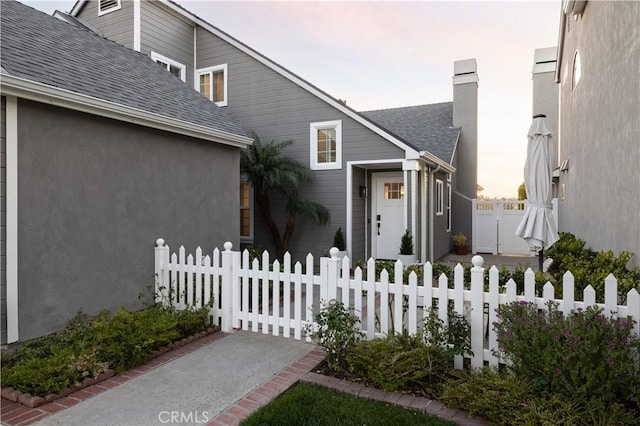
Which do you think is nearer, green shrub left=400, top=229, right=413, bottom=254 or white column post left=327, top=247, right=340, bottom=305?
white column post left=327, top=247, right=340, bottom=305

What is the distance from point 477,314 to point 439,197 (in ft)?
32.5

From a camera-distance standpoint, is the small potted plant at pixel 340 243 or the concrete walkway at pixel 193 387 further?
the small potted plant at pixel 340 243

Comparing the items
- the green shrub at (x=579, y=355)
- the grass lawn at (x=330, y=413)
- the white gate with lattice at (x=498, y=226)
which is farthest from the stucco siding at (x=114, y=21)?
the white gate with lattice at (x=498, y=226)

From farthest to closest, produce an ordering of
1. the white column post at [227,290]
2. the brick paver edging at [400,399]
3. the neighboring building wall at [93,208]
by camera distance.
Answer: the white column post at [227,290] < the neighboring building wall at [93,208] < the brick paver edging at [400,399]

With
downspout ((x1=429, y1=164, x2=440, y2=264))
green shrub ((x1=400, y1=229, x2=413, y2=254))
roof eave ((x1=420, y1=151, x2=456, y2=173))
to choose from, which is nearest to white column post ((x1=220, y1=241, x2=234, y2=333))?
green shrub ((x1=400, y1=229, x2=413, y2=254))

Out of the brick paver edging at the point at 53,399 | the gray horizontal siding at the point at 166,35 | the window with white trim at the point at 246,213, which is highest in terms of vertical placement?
the gray horizontal siding at the point at 166,35

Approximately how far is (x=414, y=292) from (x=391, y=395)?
41.5 inches

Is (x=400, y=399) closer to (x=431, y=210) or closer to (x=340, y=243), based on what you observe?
(x=340, y=243)

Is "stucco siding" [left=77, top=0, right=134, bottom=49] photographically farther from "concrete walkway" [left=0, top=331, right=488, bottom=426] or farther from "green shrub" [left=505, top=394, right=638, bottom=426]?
"green shrub" [left=505, top=394, right=638, bottom=426]

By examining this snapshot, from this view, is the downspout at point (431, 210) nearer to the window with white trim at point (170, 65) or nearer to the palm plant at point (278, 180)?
the palm plant at point (278, 180)

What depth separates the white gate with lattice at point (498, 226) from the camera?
561 inches

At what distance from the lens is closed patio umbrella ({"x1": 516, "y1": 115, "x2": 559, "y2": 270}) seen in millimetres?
5609

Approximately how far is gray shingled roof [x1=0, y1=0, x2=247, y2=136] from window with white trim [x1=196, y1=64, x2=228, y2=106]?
2891 mm

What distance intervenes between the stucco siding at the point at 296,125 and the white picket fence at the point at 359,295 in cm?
511
